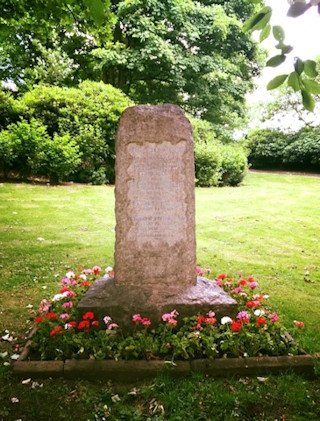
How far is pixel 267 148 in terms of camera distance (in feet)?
84.5

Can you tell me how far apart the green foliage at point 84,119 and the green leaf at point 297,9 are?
13108mm

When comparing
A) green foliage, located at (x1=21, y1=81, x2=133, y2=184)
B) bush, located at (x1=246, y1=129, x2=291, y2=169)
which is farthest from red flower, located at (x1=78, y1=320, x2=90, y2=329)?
bush, located at (x1=246, y1=129, x2=291, y2=169)

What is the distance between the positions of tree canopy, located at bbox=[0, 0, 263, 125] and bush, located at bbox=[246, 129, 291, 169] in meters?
3.27

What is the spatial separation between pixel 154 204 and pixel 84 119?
1144 cm

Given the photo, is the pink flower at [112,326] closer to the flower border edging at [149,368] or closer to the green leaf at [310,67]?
the flower border edging at [149,368]

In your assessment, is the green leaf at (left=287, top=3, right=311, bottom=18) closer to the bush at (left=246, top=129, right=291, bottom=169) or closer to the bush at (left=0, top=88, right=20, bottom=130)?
the bush at (left=0, top=88, right=20, bottom=130)

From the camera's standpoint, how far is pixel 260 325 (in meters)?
3.73

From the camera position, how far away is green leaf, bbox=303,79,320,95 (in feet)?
4.86

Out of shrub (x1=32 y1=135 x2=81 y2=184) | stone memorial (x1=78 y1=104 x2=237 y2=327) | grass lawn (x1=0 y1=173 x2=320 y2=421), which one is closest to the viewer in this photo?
grass lawn (x1=0 y1=173 x2=320 y2=421)

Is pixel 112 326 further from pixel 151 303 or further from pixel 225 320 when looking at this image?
pixel 225 320

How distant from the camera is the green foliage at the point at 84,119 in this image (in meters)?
14.5

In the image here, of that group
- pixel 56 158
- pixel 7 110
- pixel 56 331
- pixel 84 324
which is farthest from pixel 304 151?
pixel 56 331

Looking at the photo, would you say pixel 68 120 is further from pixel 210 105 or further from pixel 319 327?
pixel 319 327

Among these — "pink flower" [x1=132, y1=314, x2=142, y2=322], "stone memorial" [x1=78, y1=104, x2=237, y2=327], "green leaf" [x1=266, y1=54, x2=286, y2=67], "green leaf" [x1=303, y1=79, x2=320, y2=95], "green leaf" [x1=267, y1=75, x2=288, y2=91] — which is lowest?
"pink flower" [x1=132, y1=314, x2=142, y2=322]
